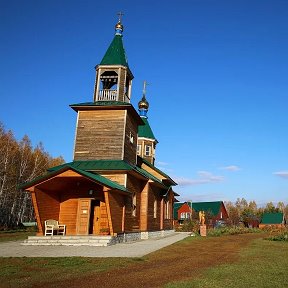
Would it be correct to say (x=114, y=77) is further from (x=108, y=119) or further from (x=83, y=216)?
(x=83, y=216)

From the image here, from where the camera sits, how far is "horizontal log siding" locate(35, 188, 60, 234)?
17.0 m

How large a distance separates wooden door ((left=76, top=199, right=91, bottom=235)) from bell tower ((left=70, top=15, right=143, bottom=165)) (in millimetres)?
2985

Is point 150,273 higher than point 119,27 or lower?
lower

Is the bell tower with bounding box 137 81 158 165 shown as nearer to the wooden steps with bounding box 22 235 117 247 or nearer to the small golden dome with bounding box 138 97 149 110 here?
the small golden dome with bounding box 138 97 149 110

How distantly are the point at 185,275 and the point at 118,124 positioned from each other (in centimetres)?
1325

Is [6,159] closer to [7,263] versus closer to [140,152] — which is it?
[140,152]

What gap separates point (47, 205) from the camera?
57.7ft

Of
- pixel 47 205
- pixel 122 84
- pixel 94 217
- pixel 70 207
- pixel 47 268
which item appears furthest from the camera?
pixel 122 84

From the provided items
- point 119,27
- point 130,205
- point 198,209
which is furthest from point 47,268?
point 198,209

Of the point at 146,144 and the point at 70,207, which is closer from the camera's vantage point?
the point at 70,207

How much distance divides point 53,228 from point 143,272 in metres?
10.1

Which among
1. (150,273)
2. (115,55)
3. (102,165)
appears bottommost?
(150,273)

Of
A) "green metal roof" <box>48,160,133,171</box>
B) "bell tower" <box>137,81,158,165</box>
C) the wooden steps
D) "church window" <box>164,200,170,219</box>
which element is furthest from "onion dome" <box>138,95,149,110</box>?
the wooden steps

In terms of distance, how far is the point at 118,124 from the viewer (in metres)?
20.2
